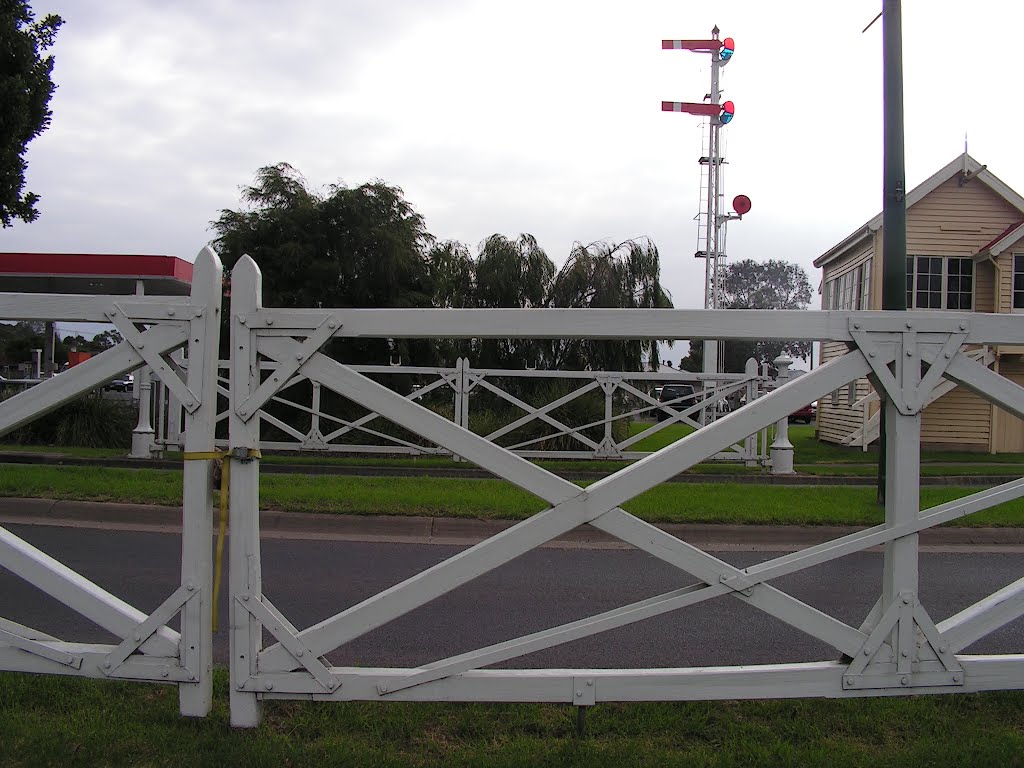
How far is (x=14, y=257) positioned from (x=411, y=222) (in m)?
8.78

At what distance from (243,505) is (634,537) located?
142cm

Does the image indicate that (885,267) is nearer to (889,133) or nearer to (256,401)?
(889,133)

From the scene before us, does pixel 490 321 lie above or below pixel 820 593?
above

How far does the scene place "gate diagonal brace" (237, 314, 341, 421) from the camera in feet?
9.57

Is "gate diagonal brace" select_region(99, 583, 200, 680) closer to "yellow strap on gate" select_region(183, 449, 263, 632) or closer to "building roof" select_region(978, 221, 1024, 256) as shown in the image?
"yellow strap on gate" select_region(183, 449, 263, 632)

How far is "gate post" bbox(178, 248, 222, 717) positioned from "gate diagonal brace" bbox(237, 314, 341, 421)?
0.13 meters

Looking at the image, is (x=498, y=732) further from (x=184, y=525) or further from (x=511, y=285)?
(x=511, y=285)

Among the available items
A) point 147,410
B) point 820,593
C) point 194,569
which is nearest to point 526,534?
point 194,569

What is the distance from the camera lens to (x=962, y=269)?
19.2 meters

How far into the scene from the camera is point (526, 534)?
289 centimetres

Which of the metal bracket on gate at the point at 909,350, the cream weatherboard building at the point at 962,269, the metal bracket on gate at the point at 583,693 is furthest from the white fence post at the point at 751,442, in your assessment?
the metal bracket on gate at the point at 583,693

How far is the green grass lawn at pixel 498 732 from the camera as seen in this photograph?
9.72 ft

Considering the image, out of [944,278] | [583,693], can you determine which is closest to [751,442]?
[944,278]

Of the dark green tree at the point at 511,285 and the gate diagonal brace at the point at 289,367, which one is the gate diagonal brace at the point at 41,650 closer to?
the gate diagonal brace at the point at 289,367
